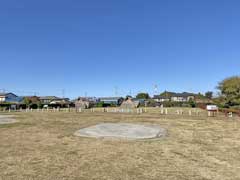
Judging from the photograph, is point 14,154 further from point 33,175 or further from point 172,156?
point 172,156

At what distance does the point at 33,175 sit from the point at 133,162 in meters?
2.53

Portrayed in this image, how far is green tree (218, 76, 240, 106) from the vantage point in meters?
34.1

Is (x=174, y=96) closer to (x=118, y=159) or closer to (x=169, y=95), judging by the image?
(x=169, y=95)

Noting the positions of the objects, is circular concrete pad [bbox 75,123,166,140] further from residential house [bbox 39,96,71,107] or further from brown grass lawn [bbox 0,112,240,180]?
residential house [bbox 39,96,71,107]

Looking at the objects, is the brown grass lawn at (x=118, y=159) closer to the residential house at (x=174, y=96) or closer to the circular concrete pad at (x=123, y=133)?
the circular concrete pad at (x=123, y=133)

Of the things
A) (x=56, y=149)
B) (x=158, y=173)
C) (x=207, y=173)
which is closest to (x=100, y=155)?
(x=56, y=149)

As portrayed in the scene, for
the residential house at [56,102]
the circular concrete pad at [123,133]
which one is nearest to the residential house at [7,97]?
the residential house at [56,102]

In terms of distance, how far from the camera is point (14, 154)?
21.9 ft

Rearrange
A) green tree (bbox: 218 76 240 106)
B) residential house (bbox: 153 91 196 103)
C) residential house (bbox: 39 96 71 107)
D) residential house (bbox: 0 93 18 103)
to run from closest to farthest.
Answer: green tree (bbox: 218 76 240 106) < residential house (bbox: 39 96 71 107) < residential house (bbox: 0 93 18 103) < residential house (bbox: 153 91 196 103)

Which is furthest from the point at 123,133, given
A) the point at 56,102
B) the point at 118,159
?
the point at 56,102

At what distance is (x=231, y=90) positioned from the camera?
34406 millimetres

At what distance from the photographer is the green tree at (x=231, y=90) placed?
34.1 metres

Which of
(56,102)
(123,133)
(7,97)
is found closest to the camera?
(123,133)

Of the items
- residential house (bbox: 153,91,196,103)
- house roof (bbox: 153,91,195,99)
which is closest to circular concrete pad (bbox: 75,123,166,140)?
residential house (bbox: 153,91,196,103)
